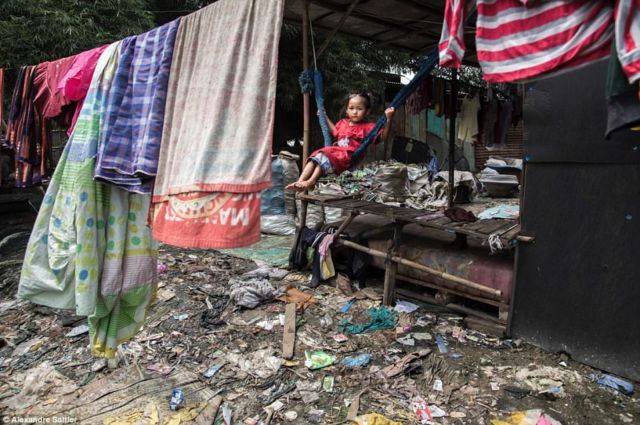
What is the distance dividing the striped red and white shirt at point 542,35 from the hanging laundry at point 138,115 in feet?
3.88

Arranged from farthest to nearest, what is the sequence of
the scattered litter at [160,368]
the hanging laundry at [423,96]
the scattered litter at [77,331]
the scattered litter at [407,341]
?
the hanging laundry at [423,96]
the scattered litter at [77,331]
the scattered litter at [407,341]
the scattered litter at [160,368]

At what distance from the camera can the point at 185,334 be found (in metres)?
3.67

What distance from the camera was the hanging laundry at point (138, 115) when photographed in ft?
5.59

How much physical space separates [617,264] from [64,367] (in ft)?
14.3

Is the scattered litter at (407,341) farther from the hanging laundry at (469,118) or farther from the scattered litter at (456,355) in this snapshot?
the hanging laundry at (469,118)

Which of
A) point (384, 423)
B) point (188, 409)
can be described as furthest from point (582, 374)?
point (188, 409)

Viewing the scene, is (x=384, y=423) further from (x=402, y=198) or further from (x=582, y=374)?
(x=402, y=198)

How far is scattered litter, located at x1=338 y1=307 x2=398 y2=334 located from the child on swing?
59.8 inches

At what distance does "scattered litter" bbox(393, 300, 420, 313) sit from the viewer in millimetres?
4070

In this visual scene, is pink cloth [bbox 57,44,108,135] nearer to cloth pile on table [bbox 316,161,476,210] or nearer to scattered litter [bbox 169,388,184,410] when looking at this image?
scattered litter [bbox 169,388,184,410]

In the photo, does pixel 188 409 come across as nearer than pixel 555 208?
Yes

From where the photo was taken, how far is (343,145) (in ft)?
11.3

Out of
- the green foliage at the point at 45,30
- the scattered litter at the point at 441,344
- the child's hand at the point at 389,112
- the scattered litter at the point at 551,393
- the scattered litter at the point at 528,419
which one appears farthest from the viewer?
the green foliage at the point at 45,30

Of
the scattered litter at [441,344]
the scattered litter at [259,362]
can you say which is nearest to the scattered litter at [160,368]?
the scattered litter at [259,362]
